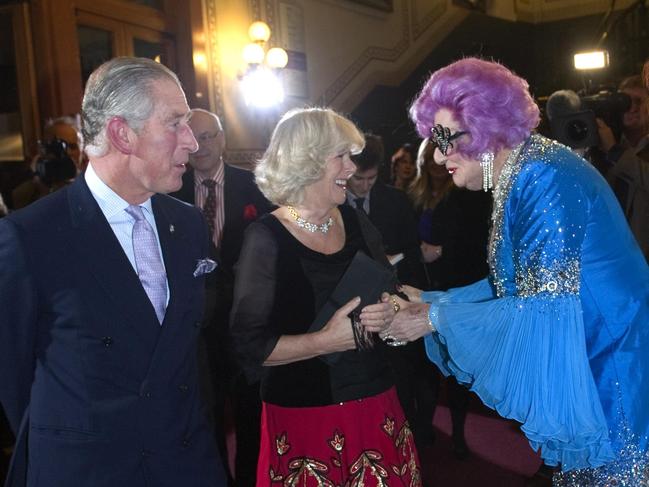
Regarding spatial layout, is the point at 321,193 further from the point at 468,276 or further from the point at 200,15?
the point at 200,15

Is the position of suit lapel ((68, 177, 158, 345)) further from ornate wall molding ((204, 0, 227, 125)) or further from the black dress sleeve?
ornate wall molding ((204, 0, 227, 125))

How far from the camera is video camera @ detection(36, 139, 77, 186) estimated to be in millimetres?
3088

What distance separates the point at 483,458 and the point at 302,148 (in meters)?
2.68

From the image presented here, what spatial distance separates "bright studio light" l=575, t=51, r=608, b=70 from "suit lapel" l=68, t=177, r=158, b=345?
10213 mm

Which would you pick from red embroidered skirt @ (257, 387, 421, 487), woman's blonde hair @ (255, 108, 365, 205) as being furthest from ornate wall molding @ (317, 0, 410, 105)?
red embroidered skirt @ (257, 387, 421, 487)

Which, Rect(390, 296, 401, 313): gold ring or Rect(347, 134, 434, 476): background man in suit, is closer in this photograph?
Rect(390, 296, 401, 313): gold ring

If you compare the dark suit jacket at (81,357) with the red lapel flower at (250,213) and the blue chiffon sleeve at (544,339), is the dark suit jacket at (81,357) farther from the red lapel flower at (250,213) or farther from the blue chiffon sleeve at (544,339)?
the red lapel flower at (250,213)

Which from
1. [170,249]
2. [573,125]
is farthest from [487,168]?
[573,125]

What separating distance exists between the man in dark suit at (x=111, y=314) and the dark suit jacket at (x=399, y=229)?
6.85 feet

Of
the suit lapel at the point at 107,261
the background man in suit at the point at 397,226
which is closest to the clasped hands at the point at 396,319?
the suit lapel at the point at 107,261

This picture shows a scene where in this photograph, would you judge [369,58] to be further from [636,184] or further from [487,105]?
[487,105]

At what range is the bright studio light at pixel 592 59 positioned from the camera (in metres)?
10.2

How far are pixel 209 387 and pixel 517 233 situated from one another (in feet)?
3.36

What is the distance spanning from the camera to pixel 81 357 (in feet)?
5.08
